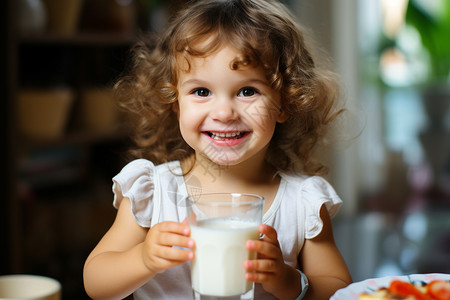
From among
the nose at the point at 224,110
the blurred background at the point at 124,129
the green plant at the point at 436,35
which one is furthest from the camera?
the green plant at the point at 436,35

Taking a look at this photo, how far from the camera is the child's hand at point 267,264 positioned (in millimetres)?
790

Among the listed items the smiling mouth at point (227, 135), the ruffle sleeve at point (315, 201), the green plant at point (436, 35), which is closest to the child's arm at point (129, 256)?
the smiling mouth at point (227, 135)

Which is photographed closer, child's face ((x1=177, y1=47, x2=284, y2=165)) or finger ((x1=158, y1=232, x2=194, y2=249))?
finger ((x1=158, y1=232, x2=194, y2=249))

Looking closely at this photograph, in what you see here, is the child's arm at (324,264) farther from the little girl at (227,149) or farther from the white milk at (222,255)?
the white milk at (222,255)

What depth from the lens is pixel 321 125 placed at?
1247mm

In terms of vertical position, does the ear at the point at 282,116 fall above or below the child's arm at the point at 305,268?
above

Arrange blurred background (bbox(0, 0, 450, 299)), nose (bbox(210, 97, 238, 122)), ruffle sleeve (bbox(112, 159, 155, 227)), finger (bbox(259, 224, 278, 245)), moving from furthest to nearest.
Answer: blurred background (bbox(0, 0, 450, 299)) → ruffle sleeve (bbox(112, 159, 155, 227)) → nose (bbox(210, 97, 238, 122)) → finger (bbox(259, 224, 278, 245))

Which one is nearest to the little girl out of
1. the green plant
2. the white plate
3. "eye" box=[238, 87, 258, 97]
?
"eye" box=[238, 87, 258, 97]

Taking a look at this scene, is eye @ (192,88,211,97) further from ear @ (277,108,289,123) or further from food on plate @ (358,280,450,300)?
food on plate @ (358,280,450,300)

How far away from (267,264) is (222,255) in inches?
3.1

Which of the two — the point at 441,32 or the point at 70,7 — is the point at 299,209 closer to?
the point at 70,7

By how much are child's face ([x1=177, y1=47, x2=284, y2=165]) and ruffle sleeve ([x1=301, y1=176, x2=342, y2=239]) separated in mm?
171

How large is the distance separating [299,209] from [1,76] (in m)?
1.36

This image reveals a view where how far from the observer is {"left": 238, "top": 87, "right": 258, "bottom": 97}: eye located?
1.00 metres
